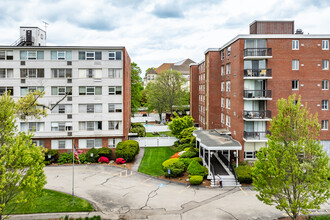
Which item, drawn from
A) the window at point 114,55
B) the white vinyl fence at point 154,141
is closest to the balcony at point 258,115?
the white vinyl fence at point 154,141

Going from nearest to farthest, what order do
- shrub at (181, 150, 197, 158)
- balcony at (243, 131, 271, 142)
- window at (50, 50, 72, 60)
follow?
balcony at (243, 131, 271, 142) → shrub at (181, 150, 197, 158) → window at (50, 50, 72, 60)

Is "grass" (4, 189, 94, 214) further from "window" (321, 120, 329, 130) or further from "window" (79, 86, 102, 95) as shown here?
"window" (321, 120, 329, 130)

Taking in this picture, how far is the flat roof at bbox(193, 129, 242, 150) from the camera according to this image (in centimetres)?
2619

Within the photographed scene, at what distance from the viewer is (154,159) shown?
111 feet

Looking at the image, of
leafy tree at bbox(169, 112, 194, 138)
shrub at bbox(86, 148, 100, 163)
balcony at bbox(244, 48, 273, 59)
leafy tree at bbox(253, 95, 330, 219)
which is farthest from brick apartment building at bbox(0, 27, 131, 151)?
leafy tree at bbox(253, 95, 330, 219)

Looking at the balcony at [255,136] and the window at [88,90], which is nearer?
the balcony at [255,136]

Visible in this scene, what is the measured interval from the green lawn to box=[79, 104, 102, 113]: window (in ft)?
29.6

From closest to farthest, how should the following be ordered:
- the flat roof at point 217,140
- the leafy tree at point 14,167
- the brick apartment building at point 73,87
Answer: the leafy tree at point 14,167 < the flat roof at point 217,140 < the brick apartment building at point 73,87

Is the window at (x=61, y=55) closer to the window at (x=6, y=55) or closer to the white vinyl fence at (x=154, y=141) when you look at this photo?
the window at (x=6, y=55)

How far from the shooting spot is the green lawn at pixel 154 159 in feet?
95.3

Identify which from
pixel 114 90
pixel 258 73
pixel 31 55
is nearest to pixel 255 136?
pixel 258 73

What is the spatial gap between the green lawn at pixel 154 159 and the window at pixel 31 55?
751 inches

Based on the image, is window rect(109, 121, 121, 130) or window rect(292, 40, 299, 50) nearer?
window rect(292, 40, 299, 50)

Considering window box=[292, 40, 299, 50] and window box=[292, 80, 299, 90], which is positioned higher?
window box=[292, 40, 299, 50]
